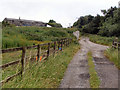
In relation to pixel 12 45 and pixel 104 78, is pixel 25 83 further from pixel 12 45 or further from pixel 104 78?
pixel 12 45

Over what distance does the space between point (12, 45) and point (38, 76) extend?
28.5ft

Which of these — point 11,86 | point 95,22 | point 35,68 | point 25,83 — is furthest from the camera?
point 95,22

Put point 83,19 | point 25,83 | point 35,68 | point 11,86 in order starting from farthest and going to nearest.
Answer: point 83,19, point 35,68, point 25,83, point 11,86

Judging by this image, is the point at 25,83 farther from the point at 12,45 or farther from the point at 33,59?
the point at 12,45

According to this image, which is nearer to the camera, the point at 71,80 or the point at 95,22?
the point at 71,80

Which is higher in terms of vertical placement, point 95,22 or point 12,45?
point 95,22

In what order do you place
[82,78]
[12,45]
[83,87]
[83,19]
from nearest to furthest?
[83,87]
[82,78]
[12,45]
[83,19]

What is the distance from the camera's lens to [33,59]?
22.1 feet

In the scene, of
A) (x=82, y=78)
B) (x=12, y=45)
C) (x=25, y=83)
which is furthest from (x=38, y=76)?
(x=12, y=45)

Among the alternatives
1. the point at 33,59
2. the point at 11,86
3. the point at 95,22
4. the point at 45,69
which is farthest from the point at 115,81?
the point at 95,22

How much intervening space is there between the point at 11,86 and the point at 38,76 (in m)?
1.55

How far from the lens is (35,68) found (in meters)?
6.14

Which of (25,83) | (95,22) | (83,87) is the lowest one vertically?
(83,87)

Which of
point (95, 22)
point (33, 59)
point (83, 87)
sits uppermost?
point (95, 22)
